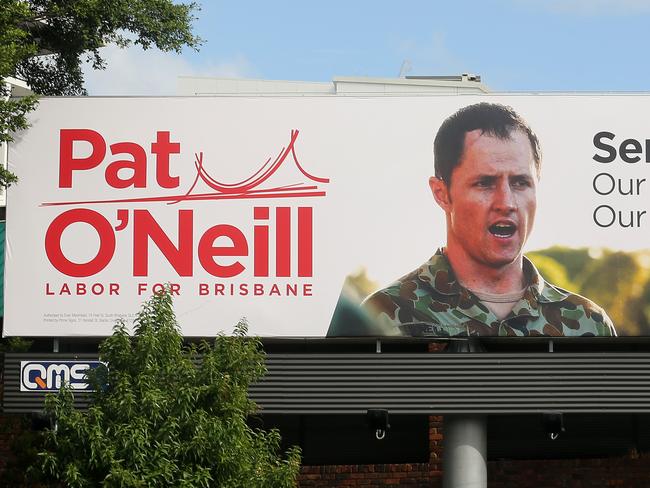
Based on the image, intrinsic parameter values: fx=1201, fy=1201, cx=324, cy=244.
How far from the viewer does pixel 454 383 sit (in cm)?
1858

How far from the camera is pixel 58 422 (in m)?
15.4

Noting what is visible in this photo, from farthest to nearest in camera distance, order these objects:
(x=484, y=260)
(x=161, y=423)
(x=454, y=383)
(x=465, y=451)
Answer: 1. (x=484, y=260)
2. (x=465, y=451)
3. (x=454, y=383)
4. (x=161, y=423)

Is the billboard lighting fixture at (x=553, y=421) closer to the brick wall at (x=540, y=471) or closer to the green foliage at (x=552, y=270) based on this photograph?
the green foliage at (x=552, y=270)

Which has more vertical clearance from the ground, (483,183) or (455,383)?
(483,183)

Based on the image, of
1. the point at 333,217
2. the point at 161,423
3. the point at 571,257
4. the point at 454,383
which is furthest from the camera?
the point at 333,217

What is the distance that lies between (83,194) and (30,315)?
6.94ft

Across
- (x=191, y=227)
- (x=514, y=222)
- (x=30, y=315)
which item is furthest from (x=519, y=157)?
(x=30, y=315)

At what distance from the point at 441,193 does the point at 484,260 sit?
128cm

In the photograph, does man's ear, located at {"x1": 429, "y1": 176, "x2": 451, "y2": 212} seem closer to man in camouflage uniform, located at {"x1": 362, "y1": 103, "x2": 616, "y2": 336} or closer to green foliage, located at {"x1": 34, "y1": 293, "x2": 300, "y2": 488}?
man in camouflage uniform, located at {"x1": 362, "y1": 103, "x2": 616, "y2": 336}

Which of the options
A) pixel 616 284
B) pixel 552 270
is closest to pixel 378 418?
pixel 552 270

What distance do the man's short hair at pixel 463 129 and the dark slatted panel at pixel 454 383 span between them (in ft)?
10.1

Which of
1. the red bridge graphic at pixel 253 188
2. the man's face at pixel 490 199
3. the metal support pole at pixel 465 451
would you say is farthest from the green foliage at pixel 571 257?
the red bridge graphic at pixel 253 188

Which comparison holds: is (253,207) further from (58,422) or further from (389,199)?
(58,422)

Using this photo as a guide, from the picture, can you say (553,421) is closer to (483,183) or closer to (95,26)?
(483,183)
